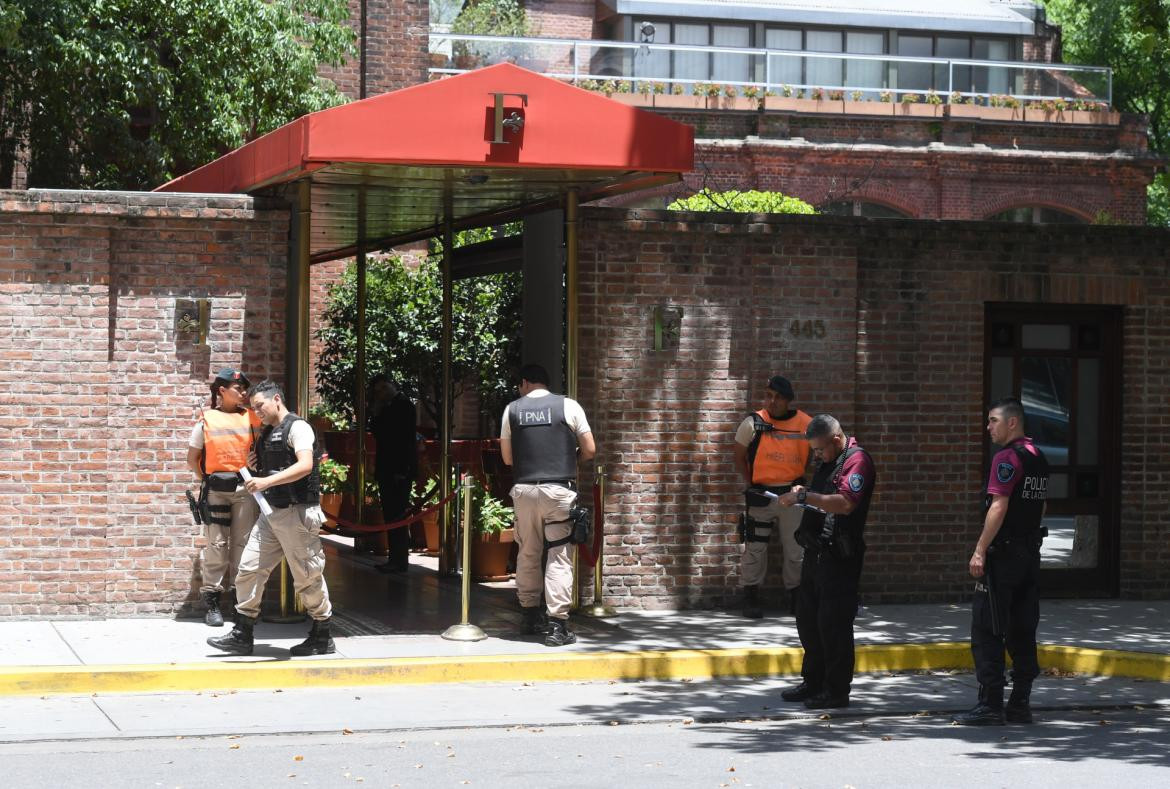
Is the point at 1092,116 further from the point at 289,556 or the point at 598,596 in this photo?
the point at 289,556

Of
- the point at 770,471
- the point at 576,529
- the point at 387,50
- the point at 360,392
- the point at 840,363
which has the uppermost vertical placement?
the point at 387,50

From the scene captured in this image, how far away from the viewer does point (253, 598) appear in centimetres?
1050

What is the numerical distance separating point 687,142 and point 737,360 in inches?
96.6

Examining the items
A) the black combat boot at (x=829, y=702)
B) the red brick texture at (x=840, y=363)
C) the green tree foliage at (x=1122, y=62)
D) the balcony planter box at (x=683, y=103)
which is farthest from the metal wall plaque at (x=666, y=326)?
the green tree foliage at (x=1122, y=62)

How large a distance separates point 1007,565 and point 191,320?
6.07 m

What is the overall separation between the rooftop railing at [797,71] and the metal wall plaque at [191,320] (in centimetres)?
2293

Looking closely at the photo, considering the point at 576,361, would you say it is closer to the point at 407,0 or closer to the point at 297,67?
the point at 297,67

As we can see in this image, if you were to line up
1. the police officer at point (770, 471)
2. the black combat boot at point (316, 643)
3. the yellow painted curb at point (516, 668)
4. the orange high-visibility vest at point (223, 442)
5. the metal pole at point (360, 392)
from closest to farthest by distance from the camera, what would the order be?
the yellow painted curb at point (516, 668)
the black combat boot at point (316, 643)
the orange high-visibility vest at point (223, 442)
the police officer at point (770, 471)
the metal pole at point (360, 392)

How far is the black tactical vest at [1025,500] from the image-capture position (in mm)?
9344

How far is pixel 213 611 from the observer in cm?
1157

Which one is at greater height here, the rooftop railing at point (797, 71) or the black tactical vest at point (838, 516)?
the rooftop railing at point (797, 71)

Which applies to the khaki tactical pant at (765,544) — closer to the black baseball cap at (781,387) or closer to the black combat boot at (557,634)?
the black baseball cap at (781,387)

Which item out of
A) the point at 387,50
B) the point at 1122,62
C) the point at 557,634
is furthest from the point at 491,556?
the point at 1122,62

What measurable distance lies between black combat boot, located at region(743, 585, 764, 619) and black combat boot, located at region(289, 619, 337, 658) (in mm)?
3581
